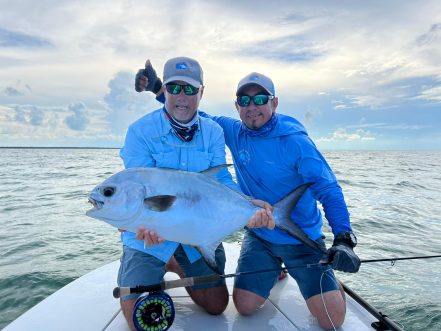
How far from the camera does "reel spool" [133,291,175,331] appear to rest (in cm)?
259

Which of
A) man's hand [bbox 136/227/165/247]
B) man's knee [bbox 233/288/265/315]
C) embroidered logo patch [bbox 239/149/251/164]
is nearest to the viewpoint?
man's hand [bbox 136/227/165/247]

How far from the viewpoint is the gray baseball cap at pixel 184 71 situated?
2.93 m

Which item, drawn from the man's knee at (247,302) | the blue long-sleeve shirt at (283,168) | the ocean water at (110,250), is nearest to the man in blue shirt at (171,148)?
the man's knee at (247,302)

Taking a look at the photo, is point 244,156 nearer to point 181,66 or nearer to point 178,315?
point 181,66

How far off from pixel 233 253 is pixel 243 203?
74.9 inches

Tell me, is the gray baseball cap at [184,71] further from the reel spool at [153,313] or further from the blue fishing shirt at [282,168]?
the reel spool at [153,313]

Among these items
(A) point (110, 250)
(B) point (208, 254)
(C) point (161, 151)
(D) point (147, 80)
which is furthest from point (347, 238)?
(A) point (110, 250)

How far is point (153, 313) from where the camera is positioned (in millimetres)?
2615

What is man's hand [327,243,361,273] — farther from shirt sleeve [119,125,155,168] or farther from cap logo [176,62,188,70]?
cap logo [176,62,188,70]

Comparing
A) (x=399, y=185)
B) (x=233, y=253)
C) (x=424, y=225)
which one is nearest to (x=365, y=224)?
(x=424, y=225)

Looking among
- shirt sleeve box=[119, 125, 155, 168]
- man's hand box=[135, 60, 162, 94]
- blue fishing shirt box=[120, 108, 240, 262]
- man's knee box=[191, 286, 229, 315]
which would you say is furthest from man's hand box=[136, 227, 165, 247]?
man's hand box=[135, 60, 162, 94]

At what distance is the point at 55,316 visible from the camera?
284 cm

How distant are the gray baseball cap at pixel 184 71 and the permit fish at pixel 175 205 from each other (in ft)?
→ 2.66

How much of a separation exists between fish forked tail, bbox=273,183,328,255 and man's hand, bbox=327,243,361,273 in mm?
105
